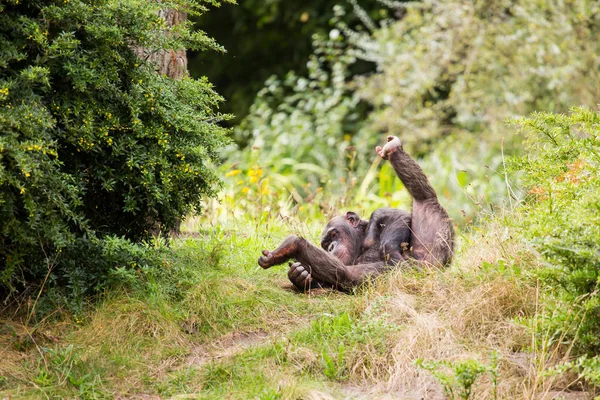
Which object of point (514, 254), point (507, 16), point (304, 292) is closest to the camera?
point (514, 254)

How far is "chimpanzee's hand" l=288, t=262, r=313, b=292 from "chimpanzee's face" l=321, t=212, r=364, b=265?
17.8 inches

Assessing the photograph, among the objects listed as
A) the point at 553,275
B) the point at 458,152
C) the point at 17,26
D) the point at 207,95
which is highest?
the point at 17,26

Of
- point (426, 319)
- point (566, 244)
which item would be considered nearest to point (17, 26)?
point (426, 319)

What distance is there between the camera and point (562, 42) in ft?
36.8

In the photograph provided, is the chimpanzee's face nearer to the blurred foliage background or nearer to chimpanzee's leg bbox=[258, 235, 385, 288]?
chimpanzee's leg bbox=[258, 235, 385, 288]

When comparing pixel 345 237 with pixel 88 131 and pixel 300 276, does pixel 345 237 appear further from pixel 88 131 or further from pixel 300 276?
pixel 88 131

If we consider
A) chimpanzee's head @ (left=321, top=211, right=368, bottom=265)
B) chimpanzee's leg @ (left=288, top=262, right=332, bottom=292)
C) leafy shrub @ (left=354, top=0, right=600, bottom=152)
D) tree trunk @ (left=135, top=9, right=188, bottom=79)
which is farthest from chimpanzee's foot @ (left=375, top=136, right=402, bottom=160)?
leafy shrub @ (left=354, top=0, right=600, bottom=152)

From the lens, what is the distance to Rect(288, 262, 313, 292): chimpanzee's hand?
5230mm

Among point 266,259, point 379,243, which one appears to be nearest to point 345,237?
point 379,243

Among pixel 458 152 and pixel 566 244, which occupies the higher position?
pixel 566 244

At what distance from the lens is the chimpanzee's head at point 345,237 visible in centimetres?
570

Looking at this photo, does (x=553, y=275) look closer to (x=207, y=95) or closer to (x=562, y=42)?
(x=207, y=95)

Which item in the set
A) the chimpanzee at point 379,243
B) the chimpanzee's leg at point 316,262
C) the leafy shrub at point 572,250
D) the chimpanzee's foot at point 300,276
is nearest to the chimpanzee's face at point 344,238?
the chimpanzee at point 379,243

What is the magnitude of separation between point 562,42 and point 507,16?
1.41 metres
